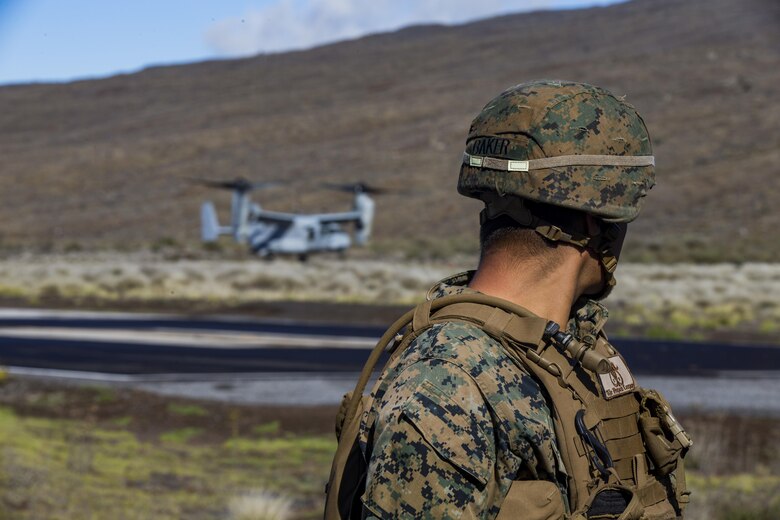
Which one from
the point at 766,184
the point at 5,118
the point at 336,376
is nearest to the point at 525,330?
the point at 336,376

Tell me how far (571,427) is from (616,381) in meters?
0.28

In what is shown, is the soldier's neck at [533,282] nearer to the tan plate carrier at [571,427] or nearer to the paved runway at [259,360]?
the tan plate carrier at [571,427]

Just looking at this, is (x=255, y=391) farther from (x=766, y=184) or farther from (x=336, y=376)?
(x=766, y=184)

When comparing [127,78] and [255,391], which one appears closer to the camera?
[255,391]

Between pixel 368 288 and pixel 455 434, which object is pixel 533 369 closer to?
pixel 455 434

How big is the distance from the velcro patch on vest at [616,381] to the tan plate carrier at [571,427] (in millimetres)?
17

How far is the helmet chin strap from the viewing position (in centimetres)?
245

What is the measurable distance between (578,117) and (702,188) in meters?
66.7

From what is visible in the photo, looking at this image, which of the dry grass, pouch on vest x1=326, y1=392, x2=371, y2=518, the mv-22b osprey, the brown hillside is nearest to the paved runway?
the dry grass

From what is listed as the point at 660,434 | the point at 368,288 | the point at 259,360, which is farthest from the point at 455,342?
the point at 368,288

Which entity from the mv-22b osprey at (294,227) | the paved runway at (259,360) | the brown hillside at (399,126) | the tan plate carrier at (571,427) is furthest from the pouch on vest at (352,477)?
the brown hillside at (399,126)

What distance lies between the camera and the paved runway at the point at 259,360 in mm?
15195

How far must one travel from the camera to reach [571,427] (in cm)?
225

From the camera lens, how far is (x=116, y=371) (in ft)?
56.7
